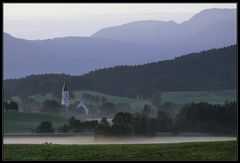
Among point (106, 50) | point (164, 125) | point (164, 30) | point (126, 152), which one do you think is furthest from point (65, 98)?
point (164, 30)

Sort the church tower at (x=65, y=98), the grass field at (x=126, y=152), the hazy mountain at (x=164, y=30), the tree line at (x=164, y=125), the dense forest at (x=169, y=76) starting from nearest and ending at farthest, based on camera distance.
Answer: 1. the grass field at (x=126, y=152)
2. the tree line at (x=164, y=125)
3. the church tower at (x=65, y=98)
4. the hazy mountain at (x=164, y=30)
5. the dense forest at (x=169, y=76)

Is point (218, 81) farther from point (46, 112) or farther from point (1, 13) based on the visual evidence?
point (1, 13)

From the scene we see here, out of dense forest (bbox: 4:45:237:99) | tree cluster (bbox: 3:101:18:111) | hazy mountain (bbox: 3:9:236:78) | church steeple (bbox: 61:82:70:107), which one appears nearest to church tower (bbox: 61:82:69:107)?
church steeple (bbox: 61:82:70:107)

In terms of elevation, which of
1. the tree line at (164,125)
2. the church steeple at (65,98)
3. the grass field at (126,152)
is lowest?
the grass field at (126,152)

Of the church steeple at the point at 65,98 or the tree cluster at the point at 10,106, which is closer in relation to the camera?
the tree cluster at the point at 10,106

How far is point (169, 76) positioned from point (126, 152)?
142 feet

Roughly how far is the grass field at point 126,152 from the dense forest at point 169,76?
109ft

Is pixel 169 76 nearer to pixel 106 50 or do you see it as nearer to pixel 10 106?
pixel 106 50

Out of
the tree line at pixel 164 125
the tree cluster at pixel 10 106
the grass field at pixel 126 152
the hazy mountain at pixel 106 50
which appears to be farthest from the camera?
the hazy mountain at pixel 106 50

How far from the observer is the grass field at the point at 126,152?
9102mm

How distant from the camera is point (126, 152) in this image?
970 centimetres

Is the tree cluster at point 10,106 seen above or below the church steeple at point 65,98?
below

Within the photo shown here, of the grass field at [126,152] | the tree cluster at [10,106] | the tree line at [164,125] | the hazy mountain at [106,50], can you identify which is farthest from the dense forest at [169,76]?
the grass field at [126,152]

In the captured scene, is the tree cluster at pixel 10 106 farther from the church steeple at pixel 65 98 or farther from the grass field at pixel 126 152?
the grass field at pixel 126 152
